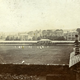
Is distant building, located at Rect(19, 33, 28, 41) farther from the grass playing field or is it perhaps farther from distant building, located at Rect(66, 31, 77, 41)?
distant building, located at Rect(66, 31, 77, 41)

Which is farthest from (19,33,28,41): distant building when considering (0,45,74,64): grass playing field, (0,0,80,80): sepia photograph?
(0,45,74,64): grass playing field

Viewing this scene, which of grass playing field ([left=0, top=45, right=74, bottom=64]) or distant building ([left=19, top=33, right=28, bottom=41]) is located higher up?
distant building ([left=19, top=33, right=28, bottom=41])

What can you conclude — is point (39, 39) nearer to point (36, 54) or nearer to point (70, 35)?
point (36, 54)

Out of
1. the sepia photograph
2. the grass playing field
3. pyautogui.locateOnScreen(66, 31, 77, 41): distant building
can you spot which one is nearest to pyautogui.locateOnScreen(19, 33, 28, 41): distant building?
the sepia photograph

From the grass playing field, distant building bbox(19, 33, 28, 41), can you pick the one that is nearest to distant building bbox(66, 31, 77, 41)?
the grass playing field

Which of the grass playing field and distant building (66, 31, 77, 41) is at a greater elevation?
distant building (66, 31, 77, 41)

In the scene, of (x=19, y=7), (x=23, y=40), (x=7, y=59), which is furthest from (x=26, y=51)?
(x=19, y=7)

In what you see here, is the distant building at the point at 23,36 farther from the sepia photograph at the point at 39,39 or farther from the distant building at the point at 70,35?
the distant building at the point at 70,35

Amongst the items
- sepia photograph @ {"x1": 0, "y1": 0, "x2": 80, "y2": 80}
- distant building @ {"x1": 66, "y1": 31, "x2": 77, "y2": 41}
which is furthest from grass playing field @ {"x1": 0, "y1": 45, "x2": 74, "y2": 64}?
distant building @ {"x1": 66, "y1": 31, "x2": 77, "y2": 41}
